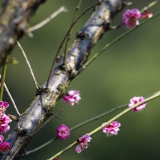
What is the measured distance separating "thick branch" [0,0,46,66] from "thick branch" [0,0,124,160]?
15.9 inches

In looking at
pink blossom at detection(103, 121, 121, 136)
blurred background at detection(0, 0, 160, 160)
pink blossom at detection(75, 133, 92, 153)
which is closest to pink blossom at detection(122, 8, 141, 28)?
pink blossom at detection(103, 121, 121, 136)

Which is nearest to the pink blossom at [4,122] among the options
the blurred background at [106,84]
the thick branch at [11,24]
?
the thick branch at [11,24]

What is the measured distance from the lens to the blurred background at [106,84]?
548 inches

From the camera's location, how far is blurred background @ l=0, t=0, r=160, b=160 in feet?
45.7

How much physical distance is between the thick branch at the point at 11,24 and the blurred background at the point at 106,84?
11879 mm

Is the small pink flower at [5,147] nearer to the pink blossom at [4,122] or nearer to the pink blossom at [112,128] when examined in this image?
the pink blossom at [4,122]

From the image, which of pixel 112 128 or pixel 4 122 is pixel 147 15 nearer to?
pixel 112 128

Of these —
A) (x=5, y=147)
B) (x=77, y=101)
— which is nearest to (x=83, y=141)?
(x=5, y=147)

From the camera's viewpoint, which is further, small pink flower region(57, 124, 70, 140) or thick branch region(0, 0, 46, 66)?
small pink flower region(57, 124, 70, 140)

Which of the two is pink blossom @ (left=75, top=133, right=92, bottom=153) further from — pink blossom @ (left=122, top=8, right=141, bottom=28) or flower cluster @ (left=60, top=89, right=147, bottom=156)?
pink blossom @ (left=122, top=8, right=141, bottom=28)

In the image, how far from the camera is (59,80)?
149 cm

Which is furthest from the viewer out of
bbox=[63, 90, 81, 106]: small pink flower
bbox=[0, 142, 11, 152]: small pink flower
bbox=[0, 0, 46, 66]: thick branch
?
bbox=[63, 90, 81, 106]: small pink flower

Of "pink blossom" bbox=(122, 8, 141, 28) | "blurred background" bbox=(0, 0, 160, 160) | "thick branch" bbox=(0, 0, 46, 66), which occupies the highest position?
"blurred background" bbox=(0, 0, 160, 160)

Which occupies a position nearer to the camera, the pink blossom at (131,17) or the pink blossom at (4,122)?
the pink blossom at (4,122)
